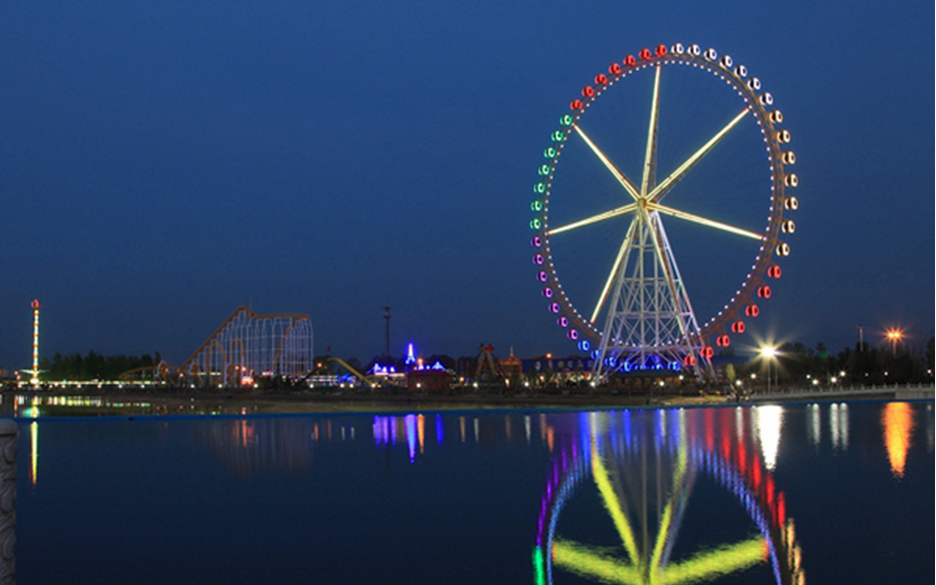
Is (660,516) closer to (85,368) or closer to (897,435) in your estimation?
(897,435)

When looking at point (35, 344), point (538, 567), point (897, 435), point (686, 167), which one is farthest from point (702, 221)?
point (35, 344)

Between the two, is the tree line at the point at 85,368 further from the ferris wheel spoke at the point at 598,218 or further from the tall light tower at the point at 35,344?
the ferris wheel spoke at the point at 598,218

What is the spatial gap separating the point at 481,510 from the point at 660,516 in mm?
2347

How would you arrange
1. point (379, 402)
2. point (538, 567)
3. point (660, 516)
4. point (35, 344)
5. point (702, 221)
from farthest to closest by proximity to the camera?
point (35, 344), point (379, 402), point (702, 221), point (660, 516), point (538, 567)

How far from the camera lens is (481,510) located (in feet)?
36.9

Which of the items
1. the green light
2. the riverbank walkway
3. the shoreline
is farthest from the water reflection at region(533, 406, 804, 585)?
the riverbank walkway

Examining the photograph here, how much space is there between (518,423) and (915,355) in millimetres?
83548

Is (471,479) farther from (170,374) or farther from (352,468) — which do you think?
(170,374)

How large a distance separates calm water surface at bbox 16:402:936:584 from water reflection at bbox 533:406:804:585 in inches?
1.6

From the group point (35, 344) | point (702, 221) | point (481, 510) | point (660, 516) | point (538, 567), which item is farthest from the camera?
point (35, 344)

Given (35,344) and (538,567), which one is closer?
(538,567)

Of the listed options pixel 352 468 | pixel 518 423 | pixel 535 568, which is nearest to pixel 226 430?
pixel 518 423

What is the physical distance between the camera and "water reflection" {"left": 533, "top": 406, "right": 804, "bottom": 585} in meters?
8.08

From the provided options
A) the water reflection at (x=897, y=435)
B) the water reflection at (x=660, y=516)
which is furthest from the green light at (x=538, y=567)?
the water reflection at (x=897, y=435)
